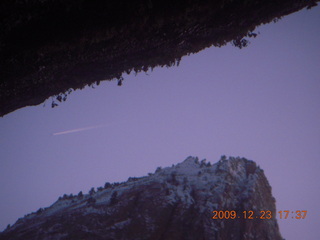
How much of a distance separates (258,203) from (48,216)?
2890 cm

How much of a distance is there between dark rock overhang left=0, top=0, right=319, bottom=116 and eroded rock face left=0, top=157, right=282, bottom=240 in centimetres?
1738

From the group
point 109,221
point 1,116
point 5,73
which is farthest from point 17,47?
point 109,221

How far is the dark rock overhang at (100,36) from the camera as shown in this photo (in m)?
→ 6.09

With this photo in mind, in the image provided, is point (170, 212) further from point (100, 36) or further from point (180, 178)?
point (100, 36)

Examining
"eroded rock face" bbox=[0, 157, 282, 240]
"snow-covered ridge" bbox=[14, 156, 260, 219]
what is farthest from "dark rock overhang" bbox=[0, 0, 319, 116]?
"snow-covered ridge" bbox=[14, 156, 260, 219]

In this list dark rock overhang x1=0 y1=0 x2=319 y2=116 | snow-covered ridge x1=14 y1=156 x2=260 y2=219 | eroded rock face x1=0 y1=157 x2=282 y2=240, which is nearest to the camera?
dark rock overhang x1=0 y1=0 x2=319 y2=116

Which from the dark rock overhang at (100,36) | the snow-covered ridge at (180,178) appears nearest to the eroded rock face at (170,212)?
the snow-covered ridge at (180,178)

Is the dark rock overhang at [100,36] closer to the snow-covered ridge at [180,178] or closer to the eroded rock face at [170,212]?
the eroded rock face at [170,212]

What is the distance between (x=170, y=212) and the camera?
2352 cm

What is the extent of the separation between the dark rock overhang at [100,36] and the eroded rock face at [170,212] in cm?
1738

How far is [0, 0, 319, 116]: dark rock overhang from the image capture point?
6.09 m

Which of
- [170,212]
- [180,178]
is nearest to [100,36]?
[170,212]

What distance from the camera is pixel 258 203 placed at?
26.3 meters

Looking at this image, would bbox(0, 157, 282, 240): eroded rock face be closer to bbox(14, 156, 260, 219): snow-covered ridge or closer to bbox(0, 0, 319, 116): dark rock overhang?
bbox(14, 156, 260, 219): snow-covered ridge
